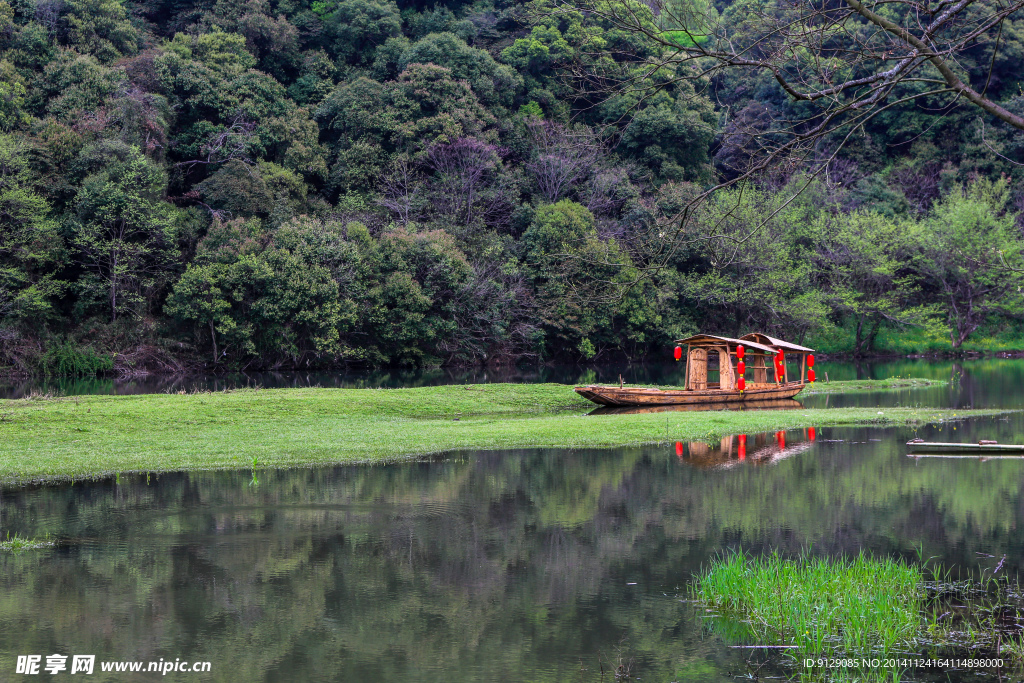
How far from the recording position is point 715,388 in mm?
35031

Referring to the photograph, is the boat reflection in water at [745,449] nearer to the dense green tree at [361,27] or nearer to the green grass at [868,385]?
the green grass at [868,385]

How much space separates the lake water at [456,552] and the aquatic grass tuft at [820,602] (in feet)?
1.61

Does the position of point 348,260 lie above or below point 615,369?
above

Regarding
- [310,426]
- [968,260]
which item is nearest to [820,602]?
[310,426]

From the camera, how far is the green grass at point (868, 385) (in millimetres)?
38312

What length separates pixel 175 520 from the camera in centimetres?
1358

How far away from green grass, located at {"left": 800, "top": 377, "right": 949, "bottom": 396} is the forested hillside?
1030 centimetres

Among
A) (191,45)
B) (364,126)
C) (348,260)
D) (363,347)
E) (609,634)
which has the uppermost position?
(191,45)

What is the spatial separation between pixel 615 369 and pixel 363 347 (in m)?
15.2

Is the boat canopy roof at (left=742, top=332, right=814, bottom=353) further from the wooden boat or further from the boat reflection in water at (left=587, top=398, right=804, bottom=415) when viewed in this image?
the boat reflection in water at (left=587, top=398, right=804, bottom=415)

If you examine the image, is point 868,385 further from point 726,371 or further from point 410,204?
point 410,204

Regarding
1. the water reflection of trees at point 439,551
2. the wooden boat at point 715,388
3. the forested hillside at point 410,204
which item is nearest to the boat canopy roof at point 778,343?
the wooden boat at point 715,388

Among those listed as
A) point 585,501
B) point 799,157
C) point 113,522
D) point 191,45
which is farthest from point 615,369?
point 799,157

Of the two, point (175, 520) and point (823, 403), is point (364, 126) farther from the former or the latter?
point (175, 520)
